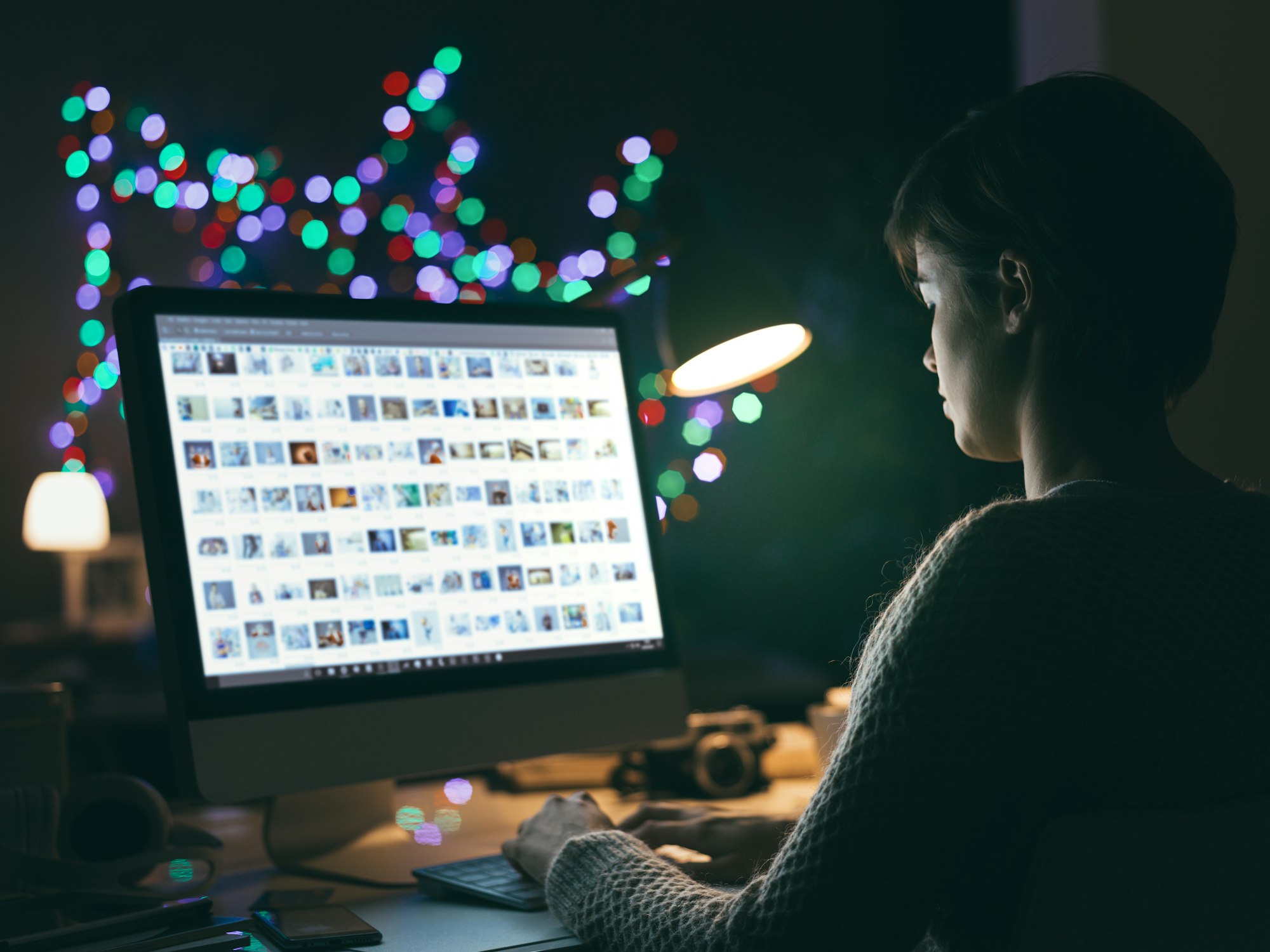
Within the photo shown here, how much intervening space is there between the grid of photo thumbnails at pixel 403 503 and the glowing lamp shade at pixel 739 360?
0.21 meters

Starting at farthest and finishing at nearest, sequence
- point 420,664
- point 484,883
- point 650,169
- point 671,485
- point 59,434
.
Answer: point 59,434
point 650,169
point 671,485
point 420,664
point 484,883

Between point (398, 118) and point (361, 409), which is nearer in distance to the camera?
point (361, 409)

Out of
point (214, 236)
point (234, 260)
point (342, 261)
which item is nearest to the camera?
point (342, 261)

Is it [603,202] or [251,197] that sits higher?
[251,197]

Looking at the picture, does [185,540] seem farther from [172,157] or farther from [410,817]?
[172,157]

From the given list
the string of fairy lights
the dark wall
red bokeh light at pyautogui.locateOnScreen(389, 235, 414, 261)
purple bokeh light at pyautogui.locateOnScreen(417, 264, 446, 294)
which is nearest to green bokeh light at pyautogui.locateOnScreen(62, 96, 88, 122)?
the string of fairy lights

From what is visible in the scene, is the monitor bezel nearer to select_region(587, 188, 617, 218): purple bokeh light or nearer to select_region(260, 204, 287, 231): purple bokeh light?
select_region(587, 188, 617, 218): purple bokeh light

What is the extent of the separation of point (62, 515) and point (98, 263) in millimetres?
1207

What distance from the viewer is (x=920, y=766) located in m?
0.55

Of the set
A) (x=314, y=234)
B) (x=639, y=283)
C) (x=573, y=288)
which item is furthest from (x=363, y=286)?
(x=639, y=283)

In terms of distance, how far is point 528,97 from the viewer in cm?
380

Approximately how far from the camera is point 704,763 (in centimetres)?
118

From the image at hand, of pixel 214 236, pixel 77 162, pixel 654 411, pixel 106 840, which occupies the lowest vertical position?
pixel 106 840

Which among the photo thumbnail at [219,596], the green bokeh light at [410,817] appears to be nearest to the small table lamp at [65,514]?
the green bokeh light at [410,817]
